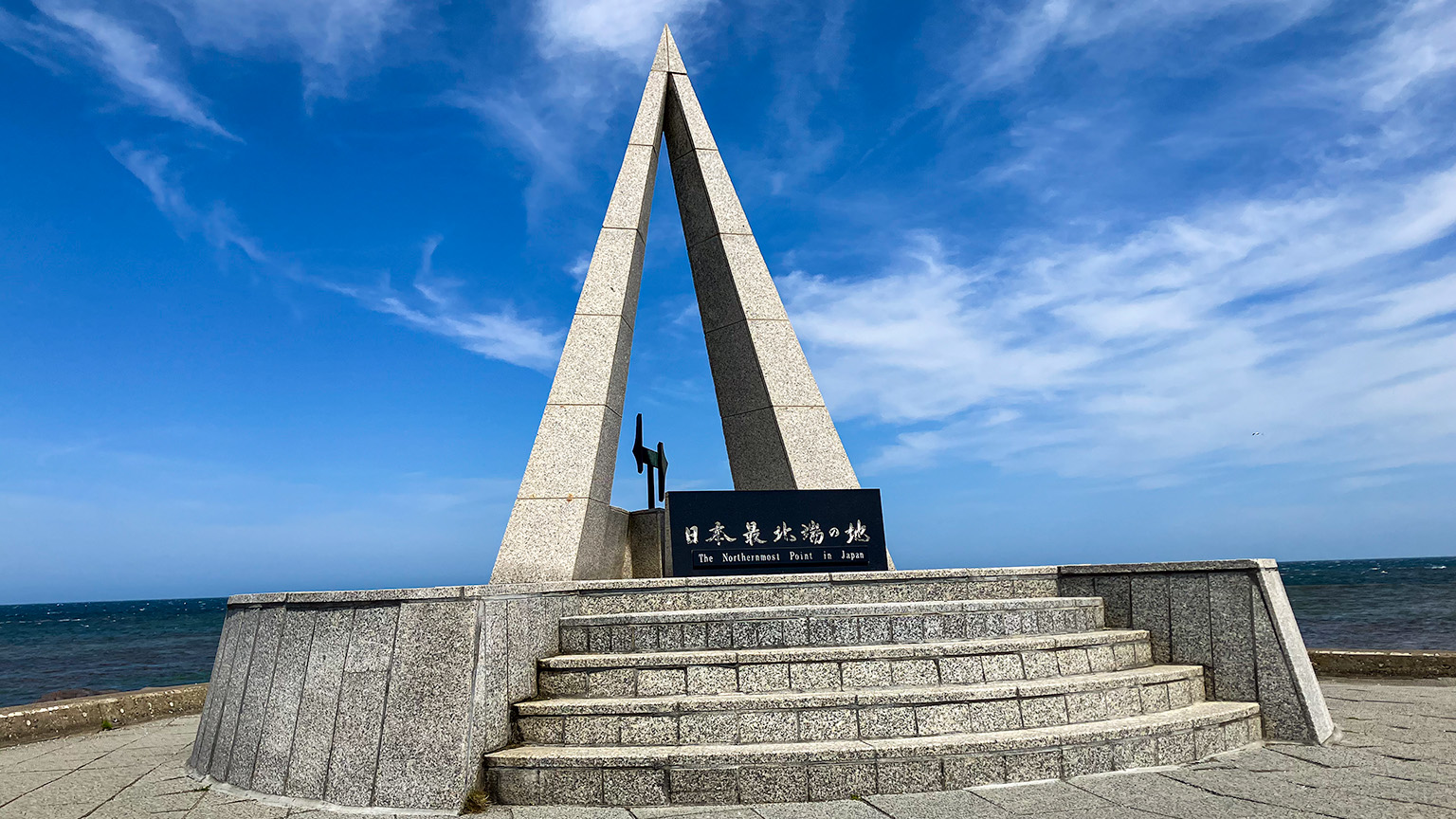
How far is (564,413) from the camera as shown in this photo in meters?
10.7

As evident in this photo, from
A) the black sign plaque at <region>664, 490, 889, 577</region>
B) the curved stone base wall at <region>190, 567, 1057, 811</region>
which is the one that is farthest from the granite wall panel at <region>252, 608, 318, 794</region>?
the black sign plaque at <region>664, 490, 889, 577</region>

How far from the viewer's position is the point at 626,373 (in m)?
12.1

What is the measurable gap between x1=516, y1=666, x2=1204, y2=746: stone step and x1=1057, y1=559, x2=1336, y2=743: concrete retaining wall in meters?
1.60

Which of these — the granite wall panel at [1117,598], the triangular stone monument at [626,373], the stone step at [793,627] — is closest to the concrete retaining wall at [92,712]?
the triangular stone monument at [626,373]

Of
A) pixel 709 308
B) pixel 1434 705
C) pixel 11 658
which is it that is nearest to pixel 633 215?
pixel 709 308

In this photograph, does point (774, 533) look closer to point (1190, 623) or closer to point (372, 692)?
point (1190, 623)

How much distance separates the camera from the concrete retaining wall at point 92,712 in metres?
8.43

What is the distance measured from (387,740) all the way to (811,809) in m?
2.57

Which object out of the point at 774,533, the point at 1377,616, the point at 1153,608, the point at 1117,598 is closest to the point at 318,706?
the point at 774,533

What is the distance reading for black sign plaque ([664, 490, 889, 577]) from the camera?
897 centimetres

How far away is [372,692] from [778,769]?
2.55 m

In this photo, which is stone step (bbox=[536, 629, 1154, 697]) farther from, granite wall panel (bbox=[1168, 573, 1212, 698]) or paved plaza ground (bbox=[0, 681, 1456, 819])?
granite wall panel (bbox=[1168, 573, 1212, 698])

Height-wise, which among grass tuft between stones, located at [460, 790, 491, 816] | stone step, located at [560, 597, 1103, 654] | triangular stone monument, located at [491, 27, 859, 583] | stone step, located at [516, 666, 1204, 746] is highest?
triangular stone monument, located at [491, 27, 859, 583]

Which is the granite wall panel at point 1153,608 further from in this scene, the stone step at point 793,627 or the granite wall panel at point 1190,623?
the stone step at point 793,627
